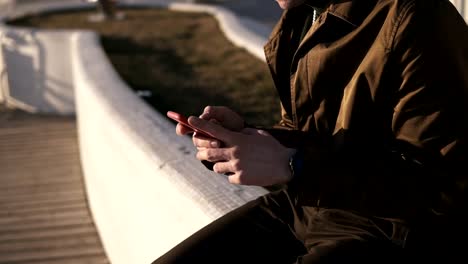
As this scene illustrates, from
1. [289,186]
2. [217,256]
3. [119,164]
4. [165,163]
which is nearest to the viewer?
[289,186]

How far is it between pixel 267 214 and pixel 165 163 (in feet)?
4.45

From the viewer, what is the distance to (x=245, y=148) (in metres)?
1.83

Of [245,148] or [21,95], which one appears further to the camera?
[21,95]

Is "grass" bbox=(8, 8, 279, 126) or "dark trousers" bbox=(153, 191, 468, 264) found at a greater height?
"dark trousers" bbox=(153, 191, 468, 264)

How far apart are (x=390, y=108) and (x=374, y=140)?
0.32 ft

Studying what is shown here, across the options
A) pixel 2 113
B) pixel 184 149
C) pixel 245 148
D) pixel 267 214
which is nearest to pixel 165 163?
pixel 184 149

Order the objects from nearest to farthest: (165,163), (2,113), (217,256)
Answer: (217,256) → (165,163) → (2,113)

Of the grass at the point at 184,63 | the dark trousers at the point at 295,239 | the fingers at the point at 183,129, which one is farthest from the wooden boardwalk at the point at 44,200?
the fingers at the point at 183,129

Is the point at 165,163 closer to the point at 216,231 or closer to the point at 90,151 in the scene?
the point at 216,231

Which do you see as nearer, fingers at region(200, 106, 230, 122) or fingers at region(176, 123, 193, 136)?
fingers at region(176, 123, 193, 136)

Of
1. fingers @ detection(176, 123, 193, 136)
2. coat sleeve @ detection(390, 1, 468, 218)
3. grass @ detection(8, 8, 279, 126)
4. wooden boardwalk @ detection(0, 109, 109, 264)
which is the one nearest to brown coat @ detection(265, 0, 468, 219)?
coat sleeve @ detection(390, 1, 468, 218)

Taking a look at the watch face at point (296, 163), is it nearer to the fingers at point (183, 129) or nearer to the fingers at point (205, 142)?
the fingers at point (205, 142)

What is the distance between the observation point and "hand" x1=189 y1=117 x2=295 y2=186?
5.91 ft

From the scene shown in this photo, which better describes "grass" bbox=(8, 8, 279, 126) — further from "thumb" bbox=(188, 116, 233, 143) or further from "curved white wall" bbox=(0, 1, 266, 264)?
"thumb" bbox=(188, 116, 233, 143)
